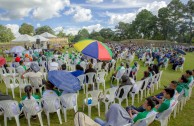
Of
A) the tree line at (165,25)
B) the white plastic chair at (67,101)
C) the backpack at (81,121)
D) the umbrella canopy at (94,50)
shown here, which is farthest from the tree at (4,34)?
the backpack at (81,121)

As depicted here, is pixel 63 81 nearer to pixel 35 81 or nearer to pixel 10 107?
pixel 10 107

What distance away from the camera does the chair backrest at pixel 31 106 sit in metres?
4.33

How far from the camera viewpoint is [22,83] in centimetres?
691

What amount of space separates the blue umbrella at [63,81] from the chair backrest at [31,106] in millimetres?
681

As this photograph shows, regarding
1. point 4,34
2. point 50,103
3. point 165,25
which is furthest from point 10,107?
point 4,34

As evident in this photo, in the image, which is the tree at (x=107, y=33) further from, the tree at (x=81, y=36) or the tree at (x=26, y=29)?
the tree at (x=26, y=29)

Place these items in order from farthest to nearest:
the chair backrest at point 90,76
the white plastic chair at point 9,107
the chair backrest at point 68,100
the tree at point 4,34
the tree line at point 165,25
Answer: the tree at point 4,34
the tree line at point 165,25
the chair backrest at point 90,76
the chair backrest at point 68,100
the white plastic chair at point 9,107

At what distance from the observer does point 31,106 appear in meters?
4.39

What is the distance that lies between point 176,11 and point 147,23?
36.1ft

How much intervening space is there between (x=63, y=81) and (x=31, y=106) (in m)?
0.99

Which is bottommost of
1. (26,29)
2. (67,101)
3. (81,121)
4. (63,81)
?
(67,101)

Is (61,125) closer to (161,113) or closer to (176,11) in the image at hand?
(161,113)

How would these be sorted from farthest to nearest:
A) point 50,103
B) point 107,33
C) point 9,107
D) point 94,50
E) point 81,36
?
point 81,36 < point 107,33 < point 94,50 < point 50,103 < point 9,107

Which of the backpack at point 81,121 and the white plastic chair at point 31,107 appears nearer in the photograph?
the backpack at point 81,121
